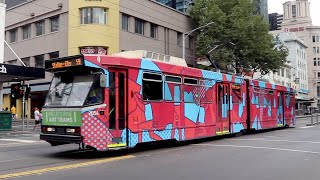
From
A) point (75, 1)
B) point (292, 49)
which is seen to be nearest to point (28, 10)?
point (75, 1)

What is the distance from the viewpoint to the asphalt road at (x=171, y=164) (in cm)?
945

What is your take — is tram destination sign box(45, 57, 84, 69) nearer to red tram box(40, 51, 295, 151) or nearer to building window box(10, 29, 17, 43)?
red tram box(40, 51, 295, 151)

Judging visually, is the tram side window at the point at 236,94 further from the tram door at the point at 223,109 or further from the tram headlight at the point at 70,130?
the tram headlight at the point at 70,130

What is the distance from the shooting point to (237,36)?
46.4 meters

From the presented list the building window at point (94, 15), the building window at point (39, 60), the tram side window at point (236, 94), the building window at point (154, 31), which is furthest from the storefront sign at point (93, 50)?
the tram side window at point (236, 94)

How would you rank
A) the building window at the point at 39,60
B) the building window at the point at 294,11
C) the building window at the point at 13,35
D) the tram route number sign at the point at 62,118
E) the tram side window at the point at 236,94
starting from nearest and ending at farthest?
the tram route number sign at the point at 62,118 → the tram side window at the point at 236,94 → the building window at the point at 39,60 → the building window at the point at 13,35 → the building window at the point at 294,11

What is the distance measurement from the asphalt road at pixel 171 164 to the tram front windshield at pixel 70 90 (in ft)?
5.61

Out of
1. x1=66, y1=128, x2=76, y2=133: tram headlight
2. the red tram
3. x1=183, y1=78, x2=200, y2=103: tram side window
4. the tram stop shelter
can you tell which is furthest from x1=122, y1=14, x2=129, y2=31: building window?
x1=66, y1=128, x2=76, y2=133: tram headlight

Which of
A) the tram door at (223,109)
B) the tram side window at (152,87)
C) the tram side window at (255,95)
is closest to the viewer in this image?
the tram side window at (152,87)

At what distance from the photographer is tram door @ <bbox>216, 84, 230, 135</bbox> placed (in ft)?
61.6

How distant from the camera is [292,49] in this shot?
348 ft

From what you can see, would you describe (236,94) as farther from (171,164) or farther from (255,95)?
(171,164)

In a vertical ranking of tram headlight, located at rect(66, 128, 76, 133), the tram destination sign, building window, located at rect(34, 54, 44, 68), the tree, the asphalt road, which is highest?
the tree

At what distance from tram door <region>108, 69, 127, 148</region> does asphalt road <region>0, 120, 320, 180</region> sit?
1.94 ft
